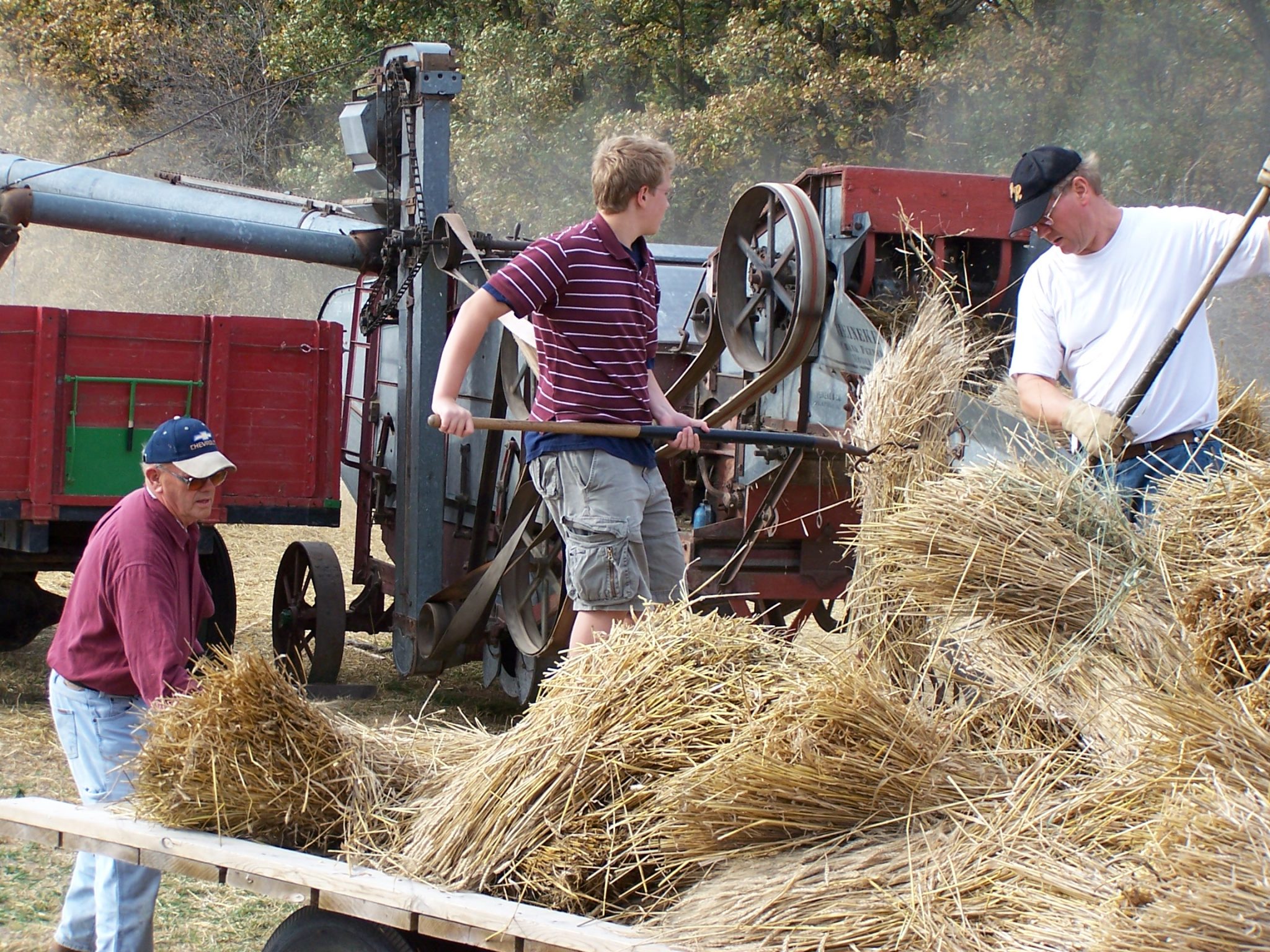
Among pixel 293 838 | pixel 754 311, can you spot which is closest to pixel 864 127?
pixel 754 311

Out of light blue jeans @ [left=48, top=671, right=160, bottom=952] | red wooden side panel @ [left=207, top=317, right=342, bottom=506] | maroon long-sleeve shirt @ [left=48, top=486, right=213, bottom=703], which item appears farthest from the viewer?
red wooden side panel @ [left=207, top=317, right=342, bottom=506]

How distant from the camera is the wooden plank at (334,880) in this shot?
2705 millimetres

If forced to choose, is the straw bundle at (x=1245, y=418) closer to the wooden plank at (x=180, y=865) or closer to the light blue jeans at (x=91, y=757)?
the wooden plank at (x=180, y=865)

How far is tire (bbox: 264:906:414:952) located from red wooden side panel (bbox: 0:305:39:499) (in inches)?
166

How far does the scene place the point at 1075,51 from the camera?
49.4 feet

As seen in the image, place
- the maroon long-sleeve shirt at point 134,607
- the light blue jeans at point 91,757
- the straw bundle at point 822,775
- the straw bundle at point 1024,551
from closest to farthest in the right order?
the straw bundle at point 822,775, the straw bundle at point 1024,551, the maroon long-sleeve shirt at point 134,607, the light blue jeans at point 91,757

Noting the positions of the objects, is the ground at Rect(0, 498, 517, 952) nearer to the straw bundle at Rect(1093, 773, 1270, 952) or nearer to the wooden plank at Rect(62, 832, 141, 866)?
the wooden plank at Rect(62, 832, 141, 866)

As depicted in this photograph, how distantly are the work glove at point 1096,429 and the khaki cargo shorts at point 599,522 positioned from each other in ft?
3.74

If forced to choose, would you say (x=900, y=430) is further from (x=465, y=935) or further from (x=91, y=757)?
(x=91, y=757)

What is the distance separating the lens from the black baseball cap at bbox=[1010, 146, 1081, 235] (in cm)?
347

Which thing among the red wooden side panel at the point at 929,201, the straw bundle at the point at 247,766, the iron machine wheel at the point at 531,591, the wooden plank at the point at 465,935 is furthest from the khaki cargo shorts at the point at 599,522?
the iron machine wheel at the point at 531,591

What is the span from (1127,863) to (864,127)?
1464 centimetres

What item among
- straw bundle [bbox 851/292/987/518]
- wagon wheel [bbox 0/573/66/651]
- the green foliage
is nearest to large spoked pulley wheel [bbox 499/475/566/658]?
straw bundle [bbox 851/292/987/518]

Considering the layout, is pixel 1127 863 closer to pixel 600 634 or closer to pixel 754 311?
pixel 600 634
